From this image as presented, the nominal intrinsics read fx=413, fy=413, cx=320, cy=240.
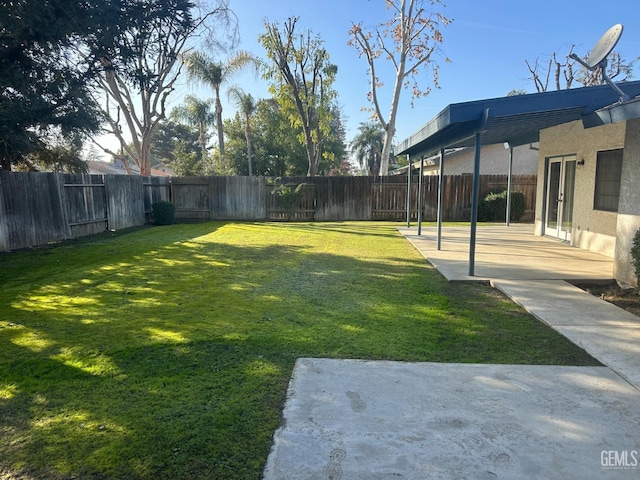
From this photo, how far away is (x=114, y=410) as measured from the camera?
2795 mm

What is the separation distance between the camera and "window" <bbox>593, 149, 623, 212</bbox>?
25.4 feet

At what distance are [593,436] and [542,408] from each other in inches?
13.9

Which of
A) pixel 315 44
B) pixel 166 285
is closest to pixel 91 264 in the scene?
pixel 166 285

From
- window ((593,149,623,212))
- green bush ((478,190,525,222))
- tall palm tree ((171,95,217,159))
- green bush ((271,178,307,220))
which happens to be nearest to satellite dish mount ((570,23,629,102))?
window ((593,149,623,212))

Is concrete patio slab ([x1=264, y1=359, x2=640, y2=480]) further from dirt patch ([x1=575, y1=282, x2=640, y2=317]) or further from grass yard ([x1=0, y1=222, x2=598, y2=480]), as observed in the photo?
dirt patch ([x1=575, y1=282, x2=640, y2=317])

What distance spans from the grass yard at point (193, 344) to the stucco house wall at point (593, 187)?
211 cm

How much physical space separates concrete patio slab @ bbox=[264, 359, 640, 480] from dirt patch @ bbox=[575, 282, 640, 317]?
2.42 metres

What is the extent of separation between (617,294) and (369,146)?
4338cm

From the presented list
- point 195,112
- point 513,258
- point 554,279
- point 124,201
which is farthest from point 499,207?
point 195,112

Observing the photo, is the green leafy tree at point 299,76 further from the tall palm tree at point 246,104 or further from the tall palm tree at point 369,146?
the tall palm tree at point 369,146

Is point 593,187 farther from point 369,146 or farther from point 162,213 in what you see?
point 369,146

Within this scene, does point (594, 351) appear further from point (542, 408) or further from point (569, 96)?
point (569, 96)

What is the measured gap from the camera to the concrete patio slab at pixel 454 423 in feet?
7.29

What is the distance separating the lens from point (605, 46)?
17.8 ft
